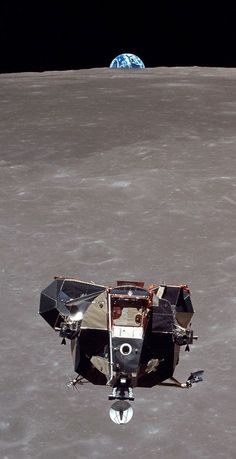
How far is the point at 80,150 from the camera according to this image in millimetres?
7059

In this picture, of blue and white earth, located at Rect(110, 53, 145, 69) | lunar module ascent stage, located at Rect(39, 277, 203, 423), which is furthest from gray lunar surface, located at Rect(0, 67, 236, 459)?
blue and white earth, located at Rect(110, 53, 145, 69)

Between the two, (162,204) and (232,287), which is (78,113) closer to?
(162,204)

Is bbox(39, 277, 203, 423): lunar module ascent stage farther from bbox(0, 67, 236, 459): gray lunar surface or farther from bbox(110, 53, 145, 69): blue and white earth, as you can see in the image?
bbox(110, 53, 145, 69): blue and white earth

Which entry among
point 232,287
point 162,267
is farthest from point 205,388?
point 162,267

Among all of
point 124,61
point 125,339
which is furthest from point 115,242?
point 124,61

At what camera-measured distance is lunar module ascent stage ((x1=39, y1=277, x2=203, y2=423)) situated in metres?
2.60

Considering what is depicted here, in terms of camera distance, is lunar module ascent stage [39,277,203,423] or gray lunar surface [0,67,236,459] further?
gray lunar surface [0,67,236,459]

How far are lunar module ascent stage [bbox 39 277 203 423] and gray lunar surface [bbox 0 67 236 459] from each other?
0.21m

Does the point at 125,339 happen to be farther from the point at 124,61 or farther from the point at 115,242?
the point at 124,61

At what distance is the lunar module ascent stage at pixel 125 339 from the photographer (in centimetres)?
260

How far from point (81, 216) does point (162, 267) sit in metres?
1.02

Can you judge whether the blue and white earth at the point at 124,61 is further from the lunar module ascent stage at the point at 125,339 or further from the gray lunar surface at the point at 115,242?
the lunar module ascent stage at the point at 125,339

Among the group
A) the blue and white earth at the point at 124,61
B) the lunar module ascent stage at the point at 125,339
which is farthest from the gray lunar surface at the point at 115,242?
the blue and white earth at the point at 124,61

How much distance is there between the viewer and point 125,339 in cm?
260
